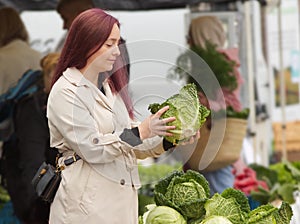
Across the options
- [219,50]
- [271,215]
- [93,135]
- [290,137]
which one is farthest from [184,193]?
[290,137]

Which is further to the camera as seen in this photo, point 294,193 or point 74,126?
point 294,193

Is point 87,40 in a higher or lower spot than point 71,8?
higher

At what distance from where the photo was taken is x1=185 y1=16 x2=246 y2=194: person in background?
21.3 feet

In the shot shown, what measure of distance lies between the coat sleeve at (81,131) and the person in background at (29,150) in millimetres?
2138

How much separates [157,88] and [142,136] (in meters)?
0.30

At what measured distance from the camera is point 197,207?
145 inches

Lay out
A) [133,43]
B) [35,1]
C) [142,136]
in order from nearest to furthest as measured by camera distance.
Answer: [142,136] → [133,43] → [35,1]

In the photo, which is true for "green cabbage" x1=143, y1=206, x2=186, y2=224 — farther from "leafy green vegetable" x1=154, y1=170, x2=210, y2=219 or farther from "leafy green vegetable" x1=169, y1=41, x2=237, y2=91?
"leafy green vegetable" x1=169, y1=41, x2=237, y2=91

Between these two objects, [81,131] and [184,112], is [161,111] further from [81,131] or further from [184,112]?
[81,131]

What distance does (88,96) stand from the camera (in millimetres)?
3365

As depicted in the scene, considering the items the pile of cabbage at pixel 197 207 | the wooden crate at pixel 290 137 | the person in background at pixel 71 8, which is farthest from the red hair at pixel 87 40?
the wooden crate at pixel 290 137

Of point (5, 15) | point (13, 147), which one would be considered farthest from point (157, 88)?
point (5, 15)

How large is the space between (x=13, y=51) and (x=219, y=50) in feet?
5.23

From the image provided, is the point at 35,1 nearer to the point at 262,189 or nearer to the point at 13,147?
the point at 13,147
